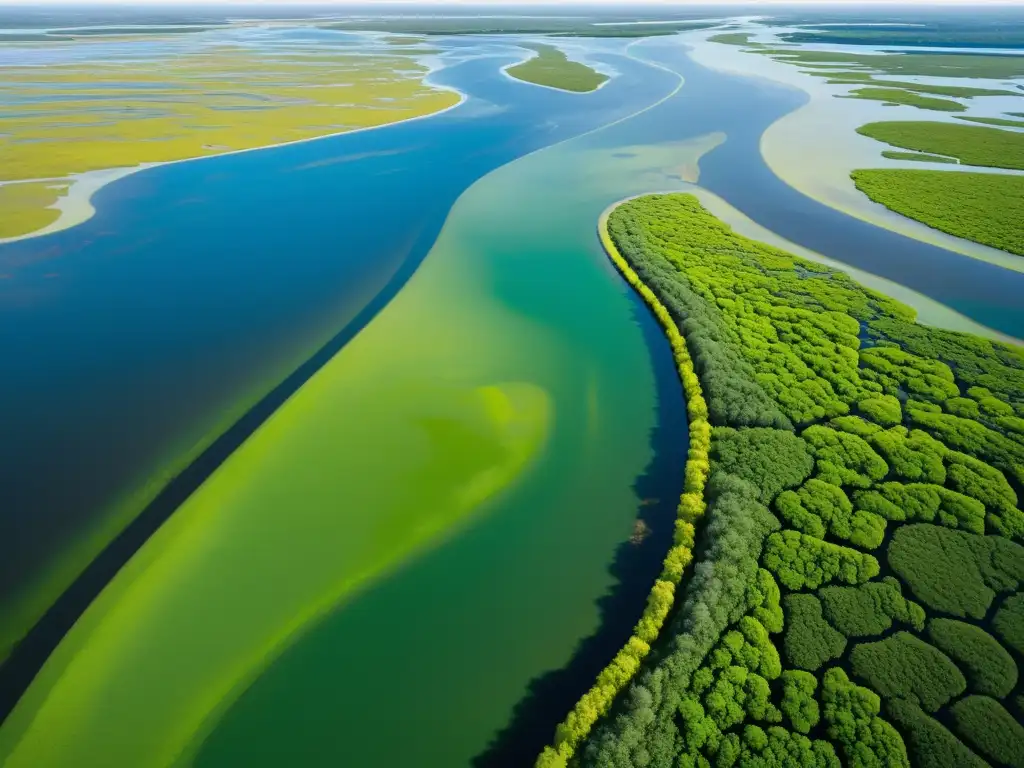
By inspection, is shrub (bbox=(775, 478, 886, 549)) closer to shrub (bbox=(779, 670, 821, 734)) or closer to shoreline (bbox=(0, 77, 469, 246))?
shrub (bbox=(779, 670, 821, 734))

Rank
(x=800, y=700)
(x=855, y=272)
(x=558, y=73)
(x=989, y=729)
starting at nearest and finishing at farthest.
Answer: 1. (x=989, y=729)
2. (x=800, y=700)
3. (x=855, y=272)
4. (x=558, y=73)

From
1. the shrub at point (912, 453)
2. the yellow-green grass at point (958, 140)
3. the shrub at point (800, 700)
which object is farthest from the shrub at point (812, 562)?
the yellow-green grass at point (958, 140)

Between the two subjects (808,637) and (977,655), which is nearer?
(977,655)

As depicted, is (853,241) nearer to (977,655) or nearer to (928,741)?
(977,655)

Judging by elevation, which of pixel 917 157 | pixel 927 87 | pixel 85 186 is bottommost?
pixel 927 87

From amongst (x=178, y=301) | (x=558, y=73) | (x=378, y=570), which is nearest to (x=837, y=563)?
(x=378, y=570)

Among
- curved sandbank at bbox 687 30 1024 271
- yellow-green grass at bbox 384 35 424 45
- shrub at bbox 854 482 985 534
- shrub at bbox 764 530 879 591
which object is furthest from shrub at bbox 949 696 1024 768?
yellow-green grass at bbox 384 35 424 45

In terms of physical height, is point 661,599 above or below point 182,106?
above

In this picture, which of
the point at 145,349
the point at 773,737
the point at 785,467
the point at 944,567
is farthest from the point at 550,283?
the point at 773,737
